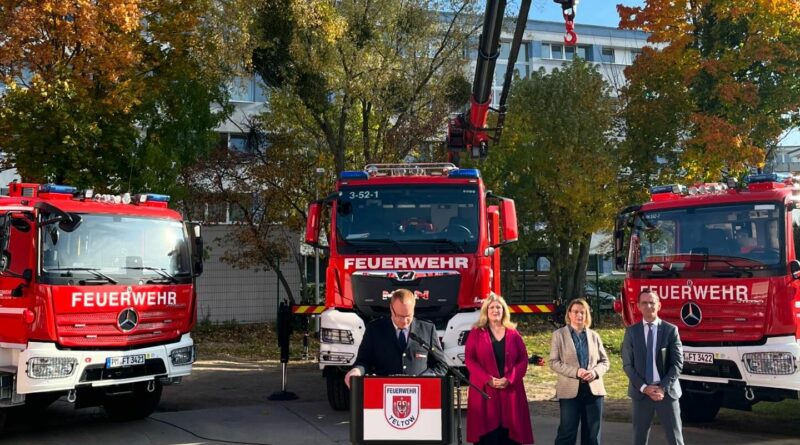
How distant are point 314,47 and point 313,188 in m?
4.77

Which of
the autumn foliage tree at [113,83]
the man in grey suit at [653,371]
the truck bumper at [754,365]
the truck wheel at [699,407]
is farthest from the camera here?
the autumn foliage tree at [113,83]

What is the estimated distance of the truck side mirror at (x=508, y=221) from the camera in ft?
34.3

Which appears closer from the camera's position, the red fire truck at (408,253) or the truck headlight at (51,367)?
the truck headlight at (51,367)

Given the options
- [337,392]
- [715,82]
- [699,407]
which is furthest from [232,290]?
[699,407]

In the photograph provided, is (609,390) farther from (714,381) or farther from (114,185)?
(114,185)

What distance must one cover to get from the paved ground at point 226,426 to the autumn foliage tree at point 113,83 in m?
6.08

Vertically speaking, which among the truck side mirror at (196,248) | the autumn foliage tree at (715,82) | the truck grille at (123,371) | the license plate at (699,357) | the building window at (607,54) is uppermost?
the building window at (607,54)

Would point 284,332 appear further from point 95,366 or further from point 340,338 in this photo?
point 95,366

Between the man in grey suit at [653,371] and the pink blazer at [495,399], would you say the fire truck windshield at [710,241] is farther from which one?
the pink blazer at [495,399]

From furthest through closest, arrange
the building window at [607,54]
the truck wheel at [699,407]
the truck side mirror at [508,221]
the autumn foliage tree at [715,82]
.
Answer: the building window at [607,54] < the autumn foliage tree at [715,82] < the truck side mirror at [508,221] < the truck wheel at [699,407]

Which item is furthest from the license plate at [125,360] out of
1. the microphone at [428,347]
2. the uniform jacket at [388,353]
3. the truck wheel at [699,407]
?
the truck wheel at [699,407]

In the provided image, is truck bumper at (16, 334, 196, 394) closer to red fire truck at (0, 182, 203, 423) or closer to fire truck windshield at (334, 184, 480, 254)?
red fire truck at (0, 182, 203, 423)

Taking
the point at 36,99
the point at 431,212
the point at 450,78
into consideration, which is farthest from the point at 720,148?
the point at 36,99

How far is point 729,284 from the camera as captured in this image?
28.8ft
